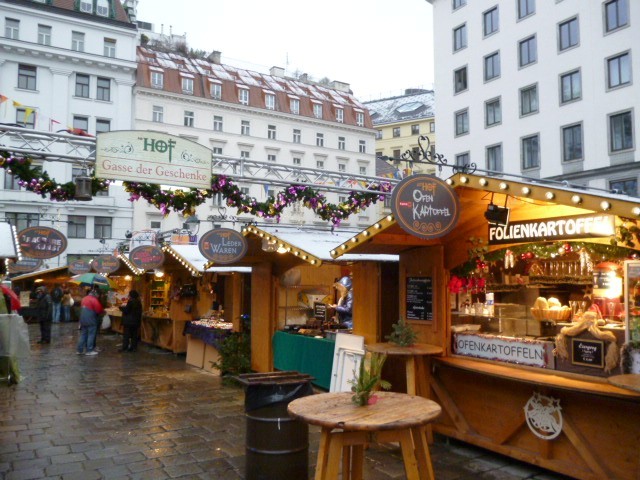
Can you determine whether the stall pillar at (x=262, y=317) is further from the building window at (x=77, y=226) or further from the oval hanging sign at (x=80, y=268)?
the building window at (x=77, y=226)

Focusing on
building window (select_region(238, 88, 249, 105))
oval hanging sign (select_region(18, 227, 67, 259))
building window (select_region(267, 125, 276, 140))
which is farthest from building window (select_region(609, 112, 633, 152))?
building window (select_region(238, 88, 249, 105))

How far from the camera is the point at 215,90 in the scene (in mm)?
41375

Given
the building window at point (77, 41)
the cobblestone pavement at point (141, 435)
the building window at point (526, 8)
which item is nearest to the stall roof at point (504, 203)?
the cobblestone pavement at point (141, 435)

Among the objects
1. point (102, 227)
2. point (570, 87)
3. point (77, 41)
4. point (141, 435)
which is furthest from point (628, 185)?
point (77, 41)

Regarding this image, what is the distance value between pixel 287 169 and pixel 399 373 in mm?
Answer: 5004

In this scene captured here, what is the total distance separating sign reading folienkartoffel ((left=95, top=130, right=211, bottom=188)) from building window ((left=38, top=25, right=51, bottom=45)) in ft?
102

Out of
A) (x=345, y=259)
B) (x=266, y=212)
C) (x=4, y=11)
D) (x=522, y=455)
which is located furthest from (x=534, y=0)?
(x=4, y=11)

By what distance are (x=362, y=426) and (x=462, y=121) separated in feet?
96.1

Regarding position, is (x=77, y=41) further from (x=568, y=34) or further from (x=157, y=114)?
(x=568, y=34)

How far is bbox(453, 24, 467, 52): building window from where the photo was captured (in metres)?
31.0

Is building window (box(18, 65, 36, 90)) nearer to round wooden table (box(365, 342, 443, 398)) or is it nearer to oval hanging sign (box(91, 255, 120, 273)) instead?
oval hanging sign (box(91, 255, 120, 273))

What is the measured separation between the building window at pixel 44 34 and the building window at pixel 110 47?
11.1ft

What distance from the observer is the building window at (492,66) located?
28983 millimetres

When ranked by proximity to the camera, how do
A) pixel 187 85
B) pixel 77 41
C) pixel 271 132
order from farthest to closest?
pixel 271 132 → pixel 187 85 → pixel 77 41
